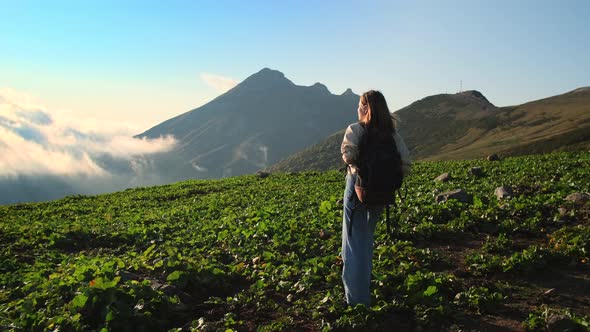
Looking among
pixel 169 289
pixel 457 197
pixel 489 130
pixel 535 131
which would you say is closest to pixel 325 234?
pixel 457 197

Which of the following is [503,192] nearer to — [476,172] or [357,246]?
[476,172]

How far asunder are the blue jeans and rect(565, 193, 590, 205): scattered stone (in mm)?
8932

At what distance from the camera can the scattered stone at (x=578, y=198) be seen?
12855 millimetres

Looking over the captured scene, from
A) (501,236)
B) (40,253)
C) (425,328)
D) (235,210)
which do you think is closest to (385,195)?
(425,328)

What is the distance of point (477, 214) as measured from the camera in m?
12.7

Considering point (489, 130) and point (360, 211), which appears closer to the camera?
point (360, 211)

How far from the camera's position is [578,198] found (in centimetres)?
1309

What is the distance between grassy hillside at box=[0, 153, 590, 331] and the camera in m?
7.25

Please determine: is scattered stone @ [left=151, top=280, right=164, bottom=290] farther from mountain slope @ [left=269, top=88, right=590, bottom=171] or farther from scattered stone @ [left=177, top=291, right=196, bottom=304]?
mountain slope @ [left=269, top=88, right=590, bottom=171]

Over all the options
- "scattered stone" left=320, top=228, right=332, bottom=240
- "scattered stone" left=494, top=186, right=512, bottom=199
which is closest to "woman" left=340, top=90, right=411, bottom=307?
"scattered stone" left=320, top=228, right=332, bottom=240

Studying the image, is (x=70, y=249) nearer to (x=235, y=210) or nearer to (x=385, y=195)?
(x=235, y=210)

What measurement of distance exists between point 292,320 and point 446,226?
6.56 meters

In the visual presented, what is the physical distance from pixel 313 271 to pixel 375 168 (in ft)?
10.8

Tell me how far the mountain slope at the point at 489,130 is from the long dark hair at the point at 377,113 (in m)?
74.9
